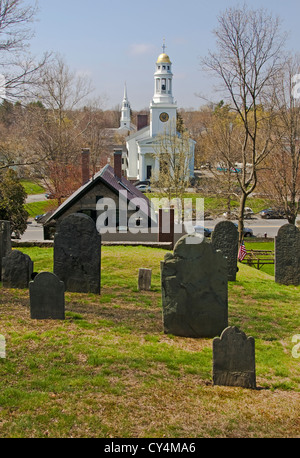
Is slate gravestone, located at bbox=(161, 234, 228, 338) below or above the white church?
below

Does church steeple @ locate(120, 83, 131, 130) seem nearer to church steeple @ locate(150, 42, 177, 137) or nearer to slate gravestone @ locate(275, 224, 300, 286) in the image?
church steeple @ locate(150, 42, 177, 137)

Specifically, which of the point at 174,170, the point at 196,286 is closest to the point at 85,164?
the point at 174,170

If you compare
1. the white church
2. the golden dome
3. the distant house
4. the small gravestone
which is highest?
the golden dome

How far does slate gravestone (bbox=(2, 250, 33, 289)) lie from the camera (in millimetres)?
13203

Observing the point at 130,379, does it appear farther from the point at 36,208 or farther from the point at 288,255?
the point at 36,208

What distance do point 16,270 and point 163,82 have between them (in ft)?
179

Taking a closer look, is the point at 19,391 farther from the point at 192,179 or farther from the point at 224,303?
the point at 192,179

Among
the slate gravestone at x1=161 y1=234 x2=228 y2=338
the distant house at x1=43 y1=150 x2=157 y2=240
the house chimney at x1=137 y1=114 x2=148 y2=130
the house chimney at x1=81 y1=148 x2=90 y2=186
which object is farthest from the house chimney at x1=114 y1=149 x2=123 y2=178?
the house chimney at x1=137 y1=114 x2=148 y2=130

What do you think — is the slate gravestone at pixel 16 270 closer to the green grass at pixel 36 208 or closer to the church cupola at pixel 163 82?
the green grass at pixel 36 208

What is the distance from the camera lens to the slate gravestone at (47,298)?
9.91 metres

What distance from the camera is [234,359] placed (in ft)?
23.6

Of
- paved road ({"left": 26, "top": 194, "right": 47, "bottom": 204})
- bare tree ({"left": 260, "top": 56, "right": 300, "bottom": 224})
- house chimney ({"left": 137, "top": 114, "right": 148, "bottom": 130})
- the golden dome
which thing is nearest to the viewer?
bare tree ({"left": 260, "top": 56, "right": 300, "bottom": 224})

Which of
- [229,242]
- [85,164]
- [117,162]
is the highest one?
[117,162]

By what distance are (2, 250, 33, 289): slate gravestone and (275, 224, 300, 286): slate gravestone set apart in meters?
8.13
